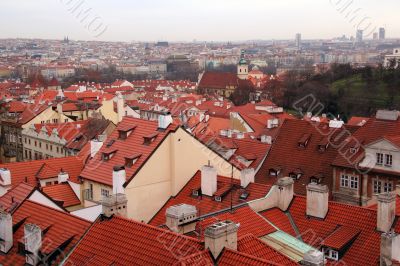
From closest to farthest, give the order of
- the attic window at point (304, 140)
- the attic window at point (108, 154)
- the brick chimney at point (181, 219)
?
the brick chimney at point (181, 219), the attic window at point (108, 154), the attic window at point (304, 140)

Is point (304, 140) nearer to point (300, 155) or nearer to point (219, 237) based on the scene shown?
point (300, 155)

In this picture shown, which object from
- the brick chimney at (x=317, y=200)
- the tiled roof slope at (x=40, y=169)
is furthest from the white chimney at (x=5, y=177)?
the brick chimney at (x=317, y=200)

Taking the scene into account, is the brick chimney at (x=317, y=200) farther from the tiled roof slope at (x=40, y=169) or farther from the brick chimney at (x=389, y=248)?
the tiled roof slope at (x=40, y=169)

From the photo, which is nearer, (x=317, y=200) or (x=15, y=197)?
(x=317, y=200)

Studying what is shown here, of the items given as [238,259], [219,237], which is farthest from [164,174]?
[238,259]

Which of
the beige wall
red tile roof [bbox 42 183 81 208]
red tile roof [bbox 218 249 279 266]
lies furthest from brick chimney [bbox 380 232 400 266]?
red tile roof [bbox 42 183 81 208]

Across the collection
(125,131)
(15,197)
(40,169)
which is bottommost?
(40,169)
